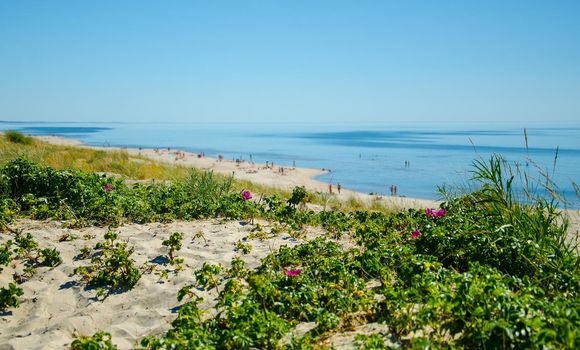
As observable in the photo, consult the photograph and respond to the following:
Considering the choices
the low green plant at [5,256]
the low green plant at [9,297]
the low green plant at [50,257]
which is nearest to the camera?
the low green plant at [9,297]

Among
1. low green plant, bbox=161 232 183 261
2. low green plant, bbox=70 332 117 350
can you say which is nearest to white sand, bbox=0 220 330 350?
low green plant, bbox=161 232 183 261

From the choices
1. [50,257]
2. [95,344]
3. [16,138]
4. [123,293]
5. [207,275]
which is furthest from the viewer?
[16,138]

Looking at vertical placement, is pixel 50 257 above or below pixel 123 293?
above

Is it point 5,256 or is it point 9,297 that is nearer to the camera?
point 9,297

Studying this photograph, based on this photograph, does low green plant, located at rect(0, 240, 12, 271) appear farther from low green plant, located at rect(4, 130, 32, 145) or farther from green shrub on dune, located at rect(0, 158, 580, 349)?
low green plant, located at rect(4, 130, 32, 145)

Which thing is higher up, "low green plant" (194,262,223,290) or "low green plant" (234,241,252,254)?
"low green plant" (194,262,223,290)

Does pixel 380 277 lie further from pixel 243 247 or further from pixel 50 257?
pixel 50 257

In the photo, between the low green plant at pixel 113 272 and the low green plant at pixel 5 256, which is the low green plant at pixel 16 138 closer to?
the low green plant at pixel 5 256

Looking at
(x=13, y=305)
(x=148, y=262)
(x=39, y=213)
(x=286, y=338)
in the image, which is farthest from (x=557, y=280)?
(x=39, y=213)

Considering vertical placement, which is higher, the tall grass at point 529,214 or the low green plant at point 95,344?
the tall grass at point 529,214

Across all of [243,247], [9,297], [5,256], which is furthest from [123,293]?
Answer: [243,247]

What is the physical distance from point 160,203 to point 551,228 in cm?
631

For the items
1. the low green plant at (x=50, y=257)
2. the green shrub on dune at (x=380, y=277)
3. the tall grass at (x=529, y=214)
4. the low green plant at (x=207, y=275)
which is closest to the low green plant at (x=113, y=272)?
the green shrub on dune at (x=380, y=277)

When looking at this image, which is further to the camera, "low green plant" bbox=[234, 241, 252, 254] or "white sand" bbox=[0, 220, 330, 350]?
"low green plant" bbox=[234, 241, 252, 254]
